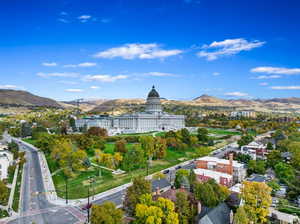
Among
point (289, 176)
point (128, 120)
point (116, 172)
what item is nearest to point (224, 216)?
point (289, 176)

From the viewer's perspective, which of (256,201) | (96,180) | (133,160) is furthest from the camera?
(133,160)

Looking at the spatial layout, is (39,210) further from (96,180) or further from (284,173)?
(284,173)

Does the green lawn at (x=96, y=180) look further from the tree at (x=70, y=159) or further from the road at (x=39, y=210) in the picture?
the road at (x=39, y=210)

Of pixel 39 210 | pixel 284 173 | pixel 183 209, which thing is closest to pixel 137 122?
pixel 284 173

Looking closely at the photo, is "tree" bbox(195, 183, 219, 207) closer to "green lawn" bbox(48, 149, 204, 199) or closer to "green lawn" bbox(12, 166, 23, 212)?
"green lawn" bbox(48, 149, 204, 199)

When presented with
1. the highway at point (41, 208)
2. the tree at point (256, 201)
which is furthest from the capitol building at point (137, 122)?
the tree at point (256, 201)

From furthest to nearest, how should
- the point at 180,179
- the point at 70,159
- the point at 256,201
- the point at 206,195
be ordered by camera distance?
the point at 70,159 < the point at 180,179 < the point at 206,195 < the point at 256,201
